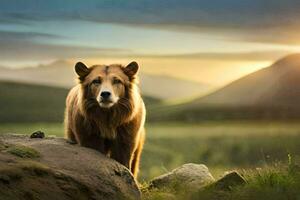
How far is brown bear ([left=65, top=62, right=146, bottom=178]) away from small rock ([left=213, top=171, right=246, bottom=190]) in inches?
51.3

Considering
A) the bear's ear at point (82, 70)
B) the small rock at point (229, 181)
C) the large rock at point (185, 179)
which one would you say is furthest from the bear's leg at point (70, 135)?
the small rock at point (229, 181)

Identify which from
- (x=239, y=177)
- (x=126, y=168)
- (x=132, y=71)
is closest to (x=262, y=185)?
(x=239, y=177)

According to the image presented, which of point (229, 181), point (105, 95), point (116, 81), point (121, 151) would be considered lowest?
point (229, 181)

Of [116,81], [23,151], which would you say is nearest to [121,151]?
[116,81]

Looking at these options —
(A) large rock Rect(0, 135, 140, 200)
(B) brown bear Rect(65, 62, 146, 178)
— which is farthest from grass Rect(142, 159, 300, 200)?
(B) brown bear Rect(65, 62, 146, 178)

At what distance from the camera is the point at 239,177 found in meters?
8.96

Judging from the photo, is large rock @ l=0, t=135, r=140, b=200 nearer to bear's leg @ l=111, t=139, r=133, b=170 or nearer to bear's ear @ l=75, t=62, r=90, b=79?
bear's leg @ l=111, t=139, r=133, b=170

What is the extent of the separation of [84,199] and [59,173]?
1.38 feet

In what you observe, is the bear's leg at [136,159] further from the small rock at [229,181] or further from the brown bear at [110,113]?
the small rock at [229,181]

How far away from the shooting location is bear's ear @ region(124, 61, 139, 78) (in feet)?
29.9

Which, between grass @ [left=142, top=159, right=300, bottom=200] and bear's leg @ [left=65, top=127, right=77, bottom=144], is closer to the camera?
grass @ [left=142, top=159, right=300, bottom=200]

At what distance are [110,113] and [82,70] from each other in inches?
28.8

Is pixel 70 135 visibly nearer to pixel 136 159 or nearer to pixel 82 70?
pixel 136 159

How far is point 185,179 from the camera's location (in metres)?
→ 9.89
